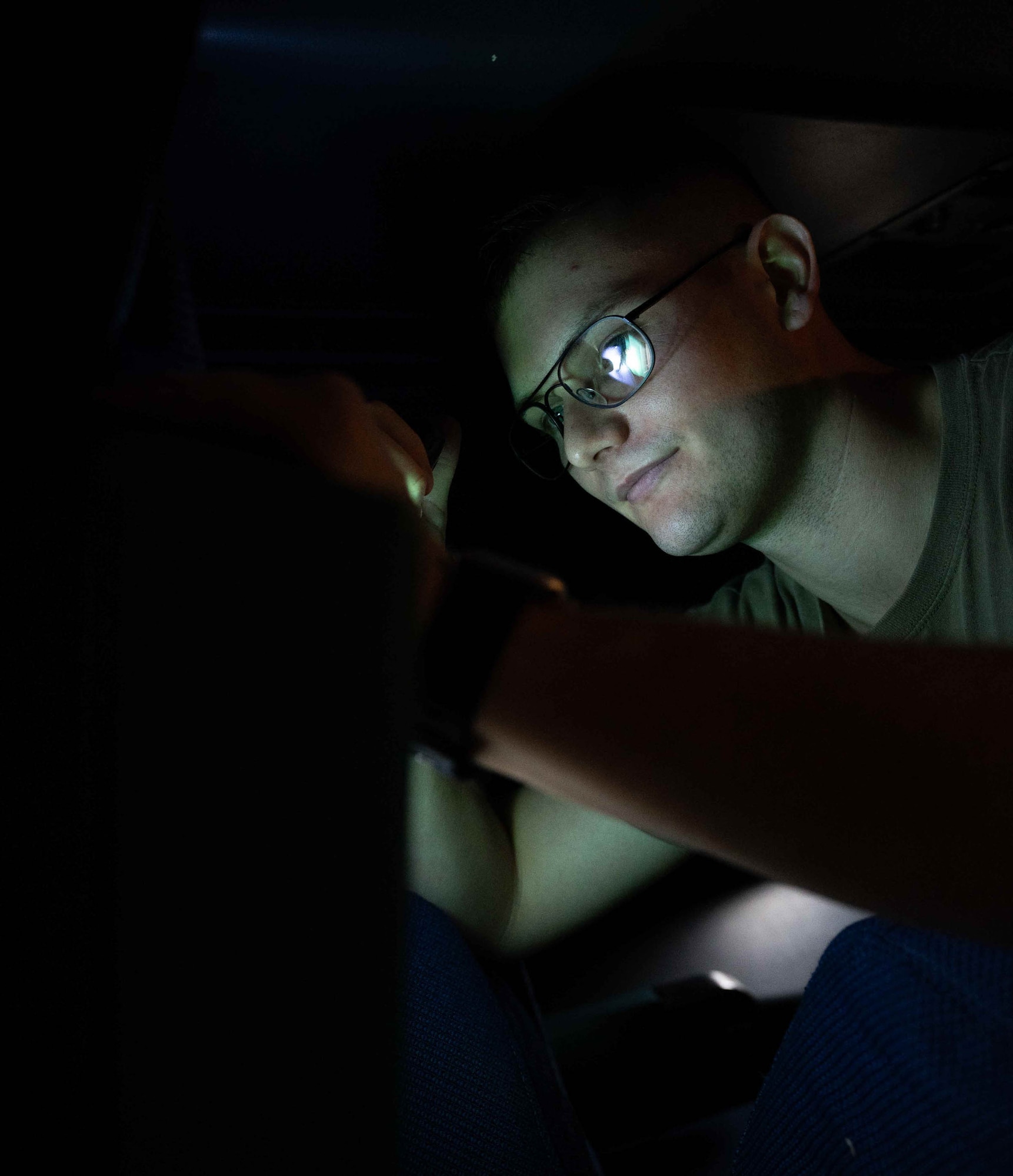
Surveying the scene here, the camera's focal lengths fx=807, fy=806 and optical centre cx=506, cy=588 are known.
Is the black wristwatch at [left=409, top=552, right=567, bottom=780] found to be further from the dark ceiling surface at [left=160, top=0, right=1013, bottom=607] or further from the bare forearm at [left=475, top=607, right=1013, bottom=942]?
the dark ceiling surface at [left=160, top=0, right=1013, bottom=607]

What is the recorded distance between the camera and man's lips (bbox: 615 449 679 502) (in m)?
1.22

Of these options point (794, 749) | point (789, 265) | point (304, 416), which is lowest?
point (794, 749)

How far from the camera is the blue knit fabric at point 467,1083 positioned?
0.66m

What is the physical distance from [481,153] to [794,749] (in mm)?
898

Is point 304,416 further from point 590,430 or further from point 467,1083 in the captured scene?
point 590,430

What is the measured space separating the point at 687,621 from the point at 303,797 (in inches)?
9.9

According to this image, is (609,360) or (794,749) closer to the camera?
(794,749)

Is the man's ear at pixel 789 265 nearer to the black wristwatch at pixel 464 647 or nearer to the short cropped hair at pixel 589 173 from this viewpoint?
the short cropped hair at pixel 589 173

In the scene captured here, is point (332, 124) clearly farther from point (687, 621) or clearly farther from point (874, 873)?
point (874, 873)

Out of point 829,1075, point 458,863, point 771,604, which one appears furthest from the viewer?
point 771,604

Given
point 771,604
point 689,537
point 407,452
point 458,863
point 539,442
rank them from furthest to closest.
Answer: point 771,604 < point 539,442 < point 689,537 < point 458,863 < point 407,452

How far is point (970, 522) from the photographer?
1.13 metres

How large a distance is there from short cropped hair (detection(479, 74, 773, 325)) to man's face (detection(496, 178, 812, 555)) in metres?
0.03

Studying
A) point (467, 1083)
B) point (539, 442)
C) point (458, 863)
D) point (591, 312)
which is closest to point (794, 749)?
point (467, 1083)
